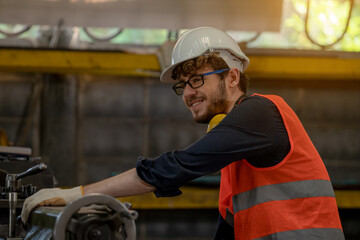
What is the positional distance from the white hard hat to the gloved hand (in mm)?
712

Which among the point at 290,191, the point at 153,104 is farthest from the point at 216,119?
the point at 153,104

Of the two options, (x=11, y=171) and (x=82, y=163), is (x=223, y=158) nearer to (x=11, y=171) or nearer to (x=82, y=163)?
(x=11, y=171)

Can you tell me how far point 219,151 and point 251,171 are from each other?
0.71 ft

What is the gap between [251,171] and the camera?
6.02 ft

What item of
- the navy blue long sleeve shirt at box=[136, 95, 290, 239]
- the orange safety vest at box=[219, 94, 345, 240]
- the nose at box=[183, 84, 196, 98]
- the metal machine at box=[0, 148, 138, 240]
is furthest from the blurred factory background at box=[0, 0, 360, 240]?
the metal machine at box=[0, 148, 138, 240]

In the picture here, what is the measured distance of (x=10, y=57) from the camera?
482 cm

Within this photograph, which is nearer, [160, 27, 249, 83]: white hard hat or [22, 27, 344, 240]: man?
[22, 27, 344, 240]: man

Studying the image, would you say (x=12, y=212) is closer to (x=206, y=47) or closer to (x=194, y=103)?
(x=194, y=103)

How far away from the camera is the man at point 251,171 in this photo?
1.68 metres

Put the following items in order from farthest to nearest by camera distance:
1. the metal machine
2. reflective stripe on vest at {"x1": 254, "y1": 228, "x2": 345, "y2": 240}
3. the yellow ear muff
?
the yellow ear muff < reflective stripe on vest at {"x1": 254, "y1": 228, "x2": 345, "y2": 240} < the metal machine

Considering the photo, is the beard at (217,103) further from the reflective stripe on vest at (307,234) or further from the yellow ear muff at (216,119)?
the reflective stripe on vest at (307,234)

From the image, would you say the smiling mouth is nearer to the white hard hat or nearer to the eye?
the eye

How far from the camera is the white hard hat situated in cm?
207

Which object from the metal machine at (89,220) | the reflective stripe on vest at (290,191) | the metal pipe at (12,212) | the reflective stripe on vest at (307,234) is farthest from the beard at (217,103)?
the metal pipe at (12,212)
